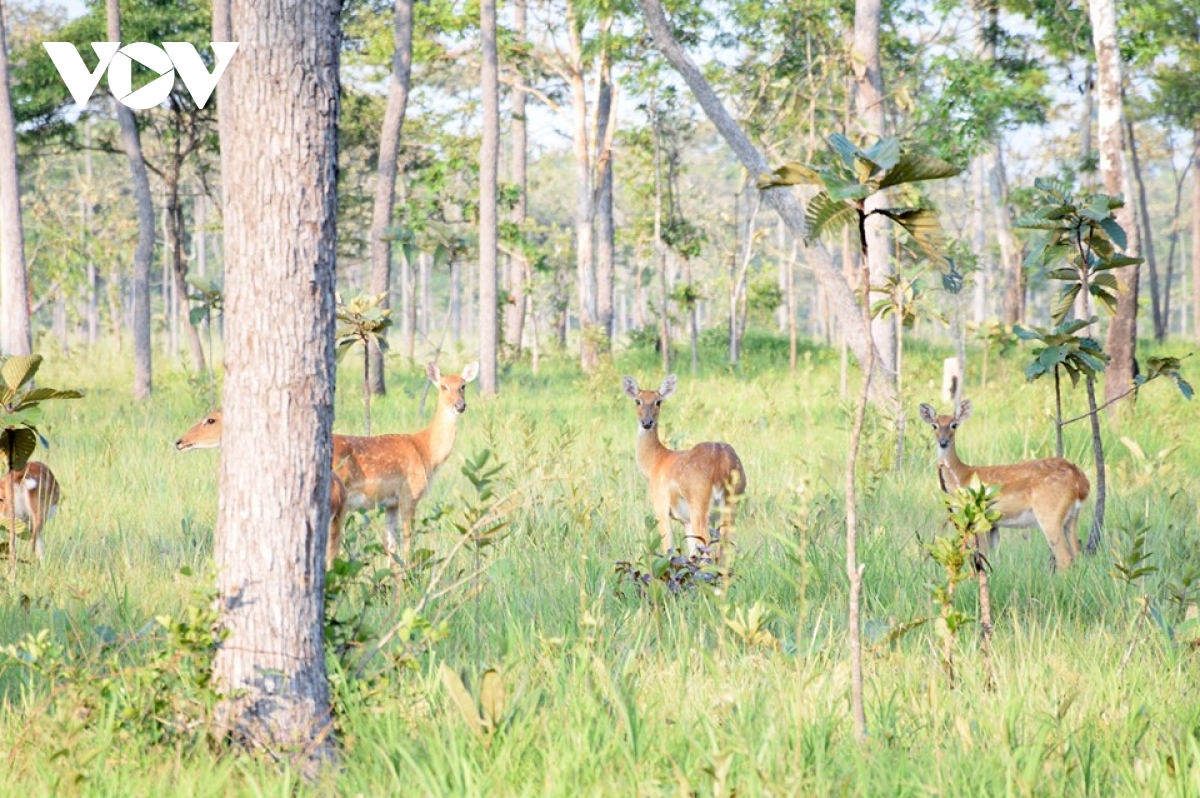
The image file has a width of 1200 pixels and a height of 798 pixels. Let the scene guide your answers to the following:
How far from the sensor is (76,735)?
138 inches

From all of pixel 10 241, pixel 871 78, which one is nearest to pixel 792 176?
pixel 871 78

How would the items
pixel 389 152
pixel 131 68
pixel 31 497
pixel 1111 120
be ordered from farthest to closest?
1. pixel 131 68
2. pixel 389 152
3. pixel 1111 120
4. pixel 31 497

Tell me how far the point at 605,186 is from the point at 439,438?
19.9m

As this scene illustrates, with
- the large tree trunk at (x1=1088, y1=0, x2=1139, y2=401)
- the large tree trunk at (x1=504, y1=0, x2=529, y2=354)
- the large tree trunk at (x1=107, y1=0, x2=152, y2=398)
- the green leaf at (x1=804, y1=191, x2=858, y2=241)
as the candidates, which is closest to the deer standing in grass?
the green leaf at (x1=804, y1=191, x2=858, y2=241)

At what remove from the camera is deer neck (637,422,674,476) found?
27.6 feet

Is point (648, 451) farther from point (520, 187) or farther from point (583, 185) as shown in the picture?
Result: point (520, 187)

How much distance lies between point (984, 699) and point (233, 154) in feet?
9.79

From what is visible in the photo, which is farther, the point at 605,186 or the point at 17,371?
the point at 605,186

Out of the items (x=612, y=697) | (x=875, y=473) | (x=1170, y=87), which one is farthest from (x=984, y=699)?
(x=1170, y=87)

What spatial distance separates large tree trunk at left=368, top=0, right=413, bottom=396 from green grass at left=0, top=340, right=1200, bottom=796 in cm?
871

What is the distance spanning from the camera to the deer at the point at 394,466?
26.6 feet

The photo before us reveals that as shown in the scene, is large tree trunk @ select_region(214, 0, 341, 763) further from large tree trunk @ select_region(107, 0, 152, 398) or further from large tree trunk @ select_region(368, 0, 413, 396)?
large tree trunk @ select_region(107, 0, 152, 398)

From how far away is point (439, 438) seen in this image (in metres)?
9.06

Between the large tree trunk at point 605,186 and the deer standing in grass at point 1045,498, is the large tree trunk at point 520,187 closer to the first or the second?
the large tree trunk at point 605,186
